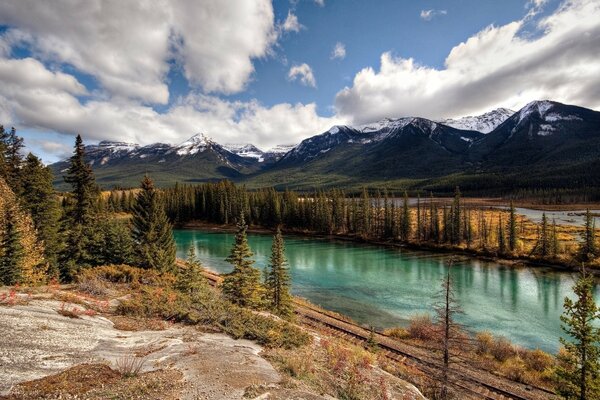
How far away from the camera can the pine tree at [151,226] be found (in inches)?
1321

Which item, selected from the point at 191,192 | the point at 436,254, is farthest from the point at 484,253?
the point at 191,192

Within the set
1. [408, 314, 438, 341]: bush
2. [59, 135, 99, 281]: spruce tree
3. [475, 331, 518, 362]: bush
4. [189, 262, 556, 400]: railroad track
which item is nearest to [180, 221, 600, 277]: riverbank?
[475, 331, 518, 362]: bush

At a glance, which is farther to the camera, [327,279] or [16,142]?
[327,279]

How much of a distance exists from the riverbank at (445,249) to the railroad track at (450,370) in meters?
50.5

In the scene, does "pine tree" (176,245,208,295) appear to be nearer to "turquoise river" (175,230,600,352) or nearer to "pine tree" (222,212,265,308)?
"pine tree" (222,212,265,308)

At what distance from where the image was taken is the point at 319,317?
34.8m

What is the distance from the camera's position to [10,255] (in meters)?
24.2

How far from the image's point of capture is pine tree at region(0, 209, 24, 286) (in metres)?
23.6

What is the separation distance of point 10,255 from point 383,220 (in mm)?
92994

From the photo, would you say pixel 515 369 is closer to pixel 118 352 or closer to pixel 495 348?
pixel 495 348

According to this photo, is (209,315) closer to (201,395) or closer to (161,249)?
(201,395)

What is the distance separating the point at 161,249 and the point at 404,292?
3635cm

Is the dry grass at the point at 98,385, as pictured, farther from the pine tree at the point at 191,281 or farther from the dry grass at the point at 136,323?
the pine tree at the point at 191,281

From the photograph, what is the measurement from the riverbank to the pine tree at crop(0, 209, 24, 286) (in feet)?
262
